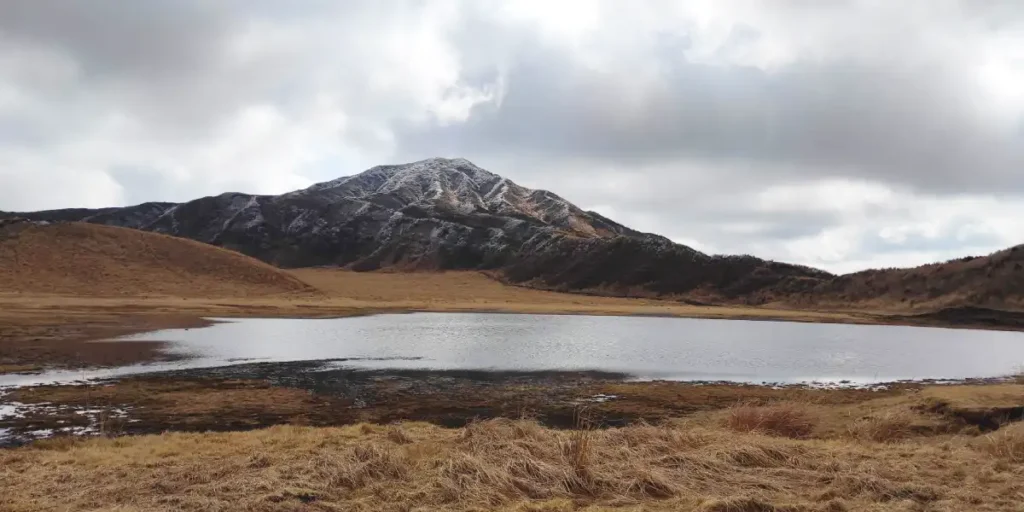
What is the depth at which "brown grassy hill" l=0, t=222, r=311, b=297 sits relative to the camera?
79500mm

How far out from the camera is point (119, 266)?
89062 mm

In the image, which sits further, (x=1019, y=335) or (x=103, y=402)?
(x=1019, y=335)

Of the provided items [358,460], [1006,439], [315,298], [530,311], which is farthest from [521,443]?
[315,298]

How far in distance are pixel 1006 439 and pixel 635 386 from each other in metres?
16.0

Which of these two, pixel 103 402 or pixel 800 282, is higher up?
pixel 800 282

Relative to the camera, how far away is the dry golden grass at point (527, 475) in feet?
30.9

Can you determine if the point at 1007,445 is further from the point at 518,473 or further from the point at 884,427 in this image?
the point at 518,473

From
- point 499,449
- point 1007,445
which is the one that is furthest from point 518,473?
point 1007,445

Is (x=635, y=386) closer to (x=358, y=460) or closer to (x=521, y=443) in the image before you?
(x=521, y=443)

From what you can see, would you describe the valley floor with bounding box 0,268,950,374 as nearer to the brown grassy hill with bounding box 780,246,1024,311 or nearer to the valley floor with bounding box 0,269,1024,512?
the valley floor with bounding box 0,269,1024,512

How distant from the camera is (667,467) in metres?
11.1

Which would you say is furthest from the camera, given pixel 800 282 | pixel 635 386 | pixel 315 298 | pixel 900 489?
pixel 800 282

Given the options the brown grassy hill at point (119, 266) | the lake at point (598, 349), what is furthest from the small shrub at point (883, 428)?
the brown grassy hill at point (119, 266)

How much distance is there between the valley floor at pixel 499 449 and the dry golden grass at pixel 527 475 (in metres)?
0.04
